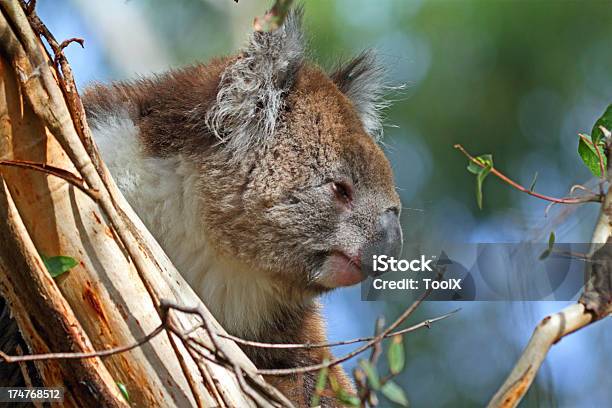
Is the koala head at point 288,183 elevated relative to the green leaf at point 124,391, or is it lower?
elevated

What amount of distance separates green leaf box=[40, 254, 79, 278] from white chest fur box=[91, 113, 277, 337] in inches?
37.2

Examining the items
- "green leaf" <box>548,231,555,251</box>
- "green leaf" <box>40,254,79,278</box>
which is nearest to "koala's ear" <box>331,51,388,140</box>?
"green leaf" <box>548,231,555,251</box>

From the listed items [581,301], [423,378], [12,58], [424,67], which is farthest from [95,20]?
[581,301]

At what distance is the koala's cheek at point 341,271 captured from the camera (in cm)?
321

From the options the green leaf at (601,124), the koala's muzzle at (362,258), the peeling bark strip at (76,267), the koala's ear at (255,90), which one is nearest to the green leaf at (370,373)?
the peeling bark strip at (76,267)

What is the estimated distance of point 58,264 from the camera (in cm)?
213

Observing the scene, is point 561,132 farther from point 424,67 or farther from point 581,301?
point 581,301

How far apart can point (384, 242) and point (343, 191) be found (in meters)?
0.26

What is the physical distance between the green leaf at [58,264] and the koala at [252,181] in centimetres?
95

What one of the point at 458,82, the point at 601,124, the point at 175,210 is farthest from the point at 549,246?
the point at 458,82

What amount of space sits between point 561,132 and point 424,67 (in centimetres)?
160

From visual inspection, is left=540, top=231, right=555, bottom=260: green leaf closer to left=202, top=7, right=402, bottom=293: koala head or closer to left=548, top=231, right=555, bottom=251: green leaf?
left=548, top=231, right=555, bottom=251: green leaf

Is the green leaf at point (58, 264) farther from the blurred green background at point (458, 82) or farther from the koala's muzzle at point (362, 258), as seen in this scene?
the blurred green background at point (458, 82)

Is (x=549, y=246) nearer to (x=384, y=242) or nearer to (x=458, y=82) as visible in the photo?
(x=384, y=242)
